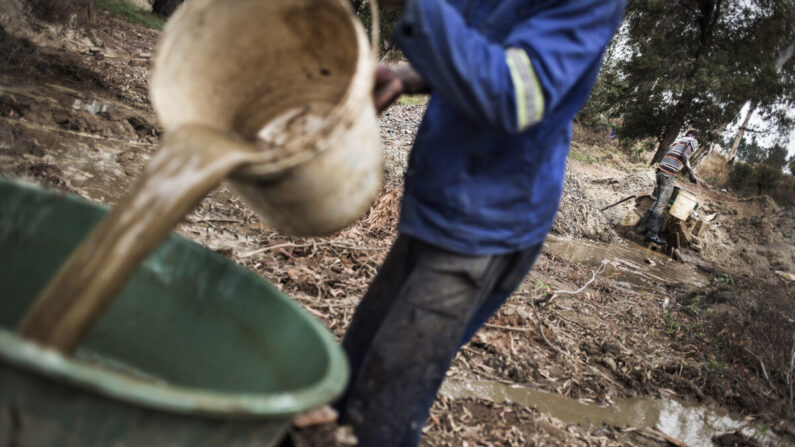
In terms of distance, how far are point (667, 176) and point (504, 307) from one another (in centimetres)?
748

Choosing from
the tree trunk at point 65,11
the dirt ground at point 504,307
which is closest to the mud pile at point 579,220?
the dirt ground at point 504,307

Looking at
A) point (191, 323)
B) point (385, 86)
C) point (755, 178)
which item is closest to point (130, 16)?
point (191, 323)

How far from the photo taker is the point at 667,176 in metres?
10.6

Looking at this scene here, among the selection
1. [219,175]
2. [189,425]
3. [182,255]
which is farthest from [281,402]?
[182,255]

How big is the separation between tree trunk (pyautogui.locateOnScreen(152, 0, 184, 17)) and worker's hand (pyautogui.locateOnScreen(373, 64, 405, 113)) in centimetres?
1467

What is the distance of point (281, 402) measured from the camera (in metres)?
1.06

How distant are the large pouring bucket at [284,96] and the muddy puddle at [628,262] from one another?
6599 millimetres

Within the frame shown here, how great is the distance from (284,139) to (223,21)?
0.36 m

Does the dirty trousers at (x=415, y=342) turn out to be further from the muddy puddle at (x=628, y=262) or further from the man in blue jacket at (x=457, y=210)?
the muddy puddle at (x=628, y=262)

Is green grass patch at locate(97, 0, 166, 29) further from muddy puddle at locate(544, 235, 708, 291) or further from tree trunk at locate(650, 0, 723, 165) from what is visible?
tree trunk at locate(650, 0, 723, 165)

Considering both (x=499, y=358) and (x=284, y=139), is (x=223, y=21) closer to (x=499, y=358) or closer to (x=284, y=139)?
(x=284, y=139)

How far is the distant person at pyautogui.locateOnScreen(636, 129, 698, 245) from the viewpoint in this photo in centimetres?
1065

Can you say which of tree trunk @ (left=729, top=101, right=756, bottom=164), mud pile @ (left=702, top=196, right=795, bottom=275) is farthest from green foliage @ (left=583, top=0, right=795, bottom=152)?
mud pile @ (left=702, top=196, right=795, bottom=275)

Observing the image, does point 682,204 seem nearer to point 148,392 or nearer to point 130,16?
point 148,392
